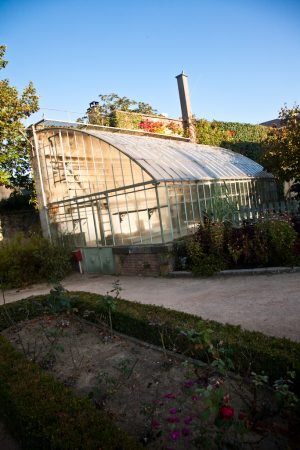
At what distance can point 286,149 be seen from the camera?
13.6 m

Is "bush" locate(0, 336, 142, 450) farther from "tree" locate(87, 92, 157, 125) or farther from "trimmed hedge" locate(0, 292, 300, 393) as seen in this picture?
"tree" locate(87, 92, 157, 125)

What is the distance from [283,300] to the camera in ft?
20.0

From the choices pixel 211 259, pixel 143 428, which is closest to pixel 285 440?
pixel 143 428

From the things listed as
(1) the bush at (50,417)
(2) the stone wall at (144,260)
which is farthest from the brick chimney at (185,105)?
(1) the bush at (50,417)

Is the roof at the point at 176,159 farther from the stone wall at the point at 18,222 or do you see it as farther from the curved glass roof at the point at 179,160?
the stone wall at the point at 18,222

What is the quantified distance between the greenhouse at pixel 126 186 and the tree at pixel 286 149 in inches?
62.4

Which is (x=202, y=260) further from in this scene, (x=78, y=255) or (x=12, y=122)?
(x=12, y=122)

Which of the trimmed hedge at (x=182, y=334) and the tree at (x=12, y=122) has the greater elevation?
the tree at (x=12, y=122)

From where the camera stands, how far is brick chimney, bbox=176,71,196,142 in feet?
70.6

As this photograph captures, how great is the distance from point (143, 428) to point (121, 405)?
1.54ft

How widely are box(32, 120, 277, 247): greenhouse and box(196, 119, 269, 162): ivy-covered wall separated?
607 cm

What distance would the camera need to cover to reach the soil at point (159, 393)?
268 centimetres

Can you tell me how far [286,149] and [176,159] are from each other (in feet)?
16.0

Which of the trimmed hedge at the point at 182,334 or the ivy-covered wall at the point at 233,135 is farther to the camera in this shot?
the ivy-covered wall at the point at 233,135
